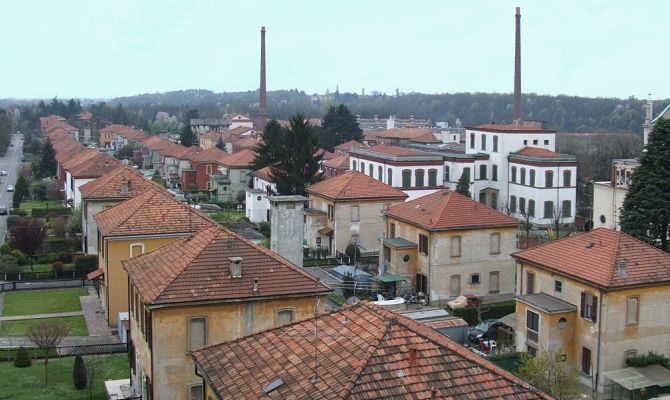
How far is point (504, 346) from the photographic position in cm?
3284

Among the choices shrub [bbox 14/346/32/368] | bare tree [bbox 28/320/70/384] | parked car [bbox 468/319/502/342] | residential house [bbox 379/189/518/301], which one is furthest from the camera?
residential house [bbox 379/189/518/301]

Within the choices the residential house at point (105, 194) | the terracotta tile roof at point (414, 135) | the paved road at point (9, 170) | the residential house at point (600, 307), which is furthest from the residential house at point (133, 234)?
the terracotta tile roof at point (414, 135)

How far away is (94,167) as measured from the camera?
60.5m

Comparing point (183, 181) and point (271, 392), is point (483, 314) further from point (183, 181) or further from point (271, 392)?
point (183, 181)

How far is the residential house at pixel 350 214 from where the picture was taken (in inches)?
2002

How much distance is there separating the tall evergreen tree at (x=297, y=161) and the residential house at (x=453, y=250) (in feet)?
68.2

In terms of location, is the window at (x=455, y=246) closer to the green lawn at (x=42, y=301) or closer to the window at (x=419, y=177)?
the green lawn at (x=42, y=301)

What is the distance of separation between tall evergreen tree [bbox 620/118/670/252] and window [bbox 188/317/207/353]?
2656cm

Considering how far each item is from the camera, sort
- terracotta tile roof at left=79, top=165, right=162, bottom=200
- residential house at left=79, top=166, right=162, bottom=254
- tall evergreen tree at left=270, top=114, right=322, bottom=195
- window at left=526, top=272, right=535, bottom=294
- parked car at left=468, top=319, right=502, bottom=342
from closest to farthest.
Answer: window at left=526, top=272, right=535, bottom=294 → parked car at left=468, top=319, right=502, bottom=342 → residential house at left=79, top=166, right=162, bottom=254 → terracotta tile roof at left=79, top=165, right=162, bottom=200 → tall evergreen tree at left=270, top=114, right=322, bottom=195

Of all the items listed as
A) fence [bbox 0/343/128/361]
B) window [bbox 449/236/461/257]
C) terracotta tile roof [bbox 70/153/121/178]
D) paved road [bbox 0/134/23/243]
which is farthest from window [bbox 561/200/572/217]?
fence [bbox 0/343/128/361]

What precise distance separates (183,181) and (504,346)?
59.5 m

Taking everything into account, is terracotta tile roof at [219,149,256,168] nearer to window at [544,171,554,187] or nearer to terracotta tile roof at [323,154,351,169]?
terracotta tile roof at [323,154,351,169]

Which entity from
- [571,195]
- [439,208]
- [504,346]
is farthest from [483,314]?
[571,195]

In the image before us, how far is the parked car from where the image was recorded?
33.9 metres
